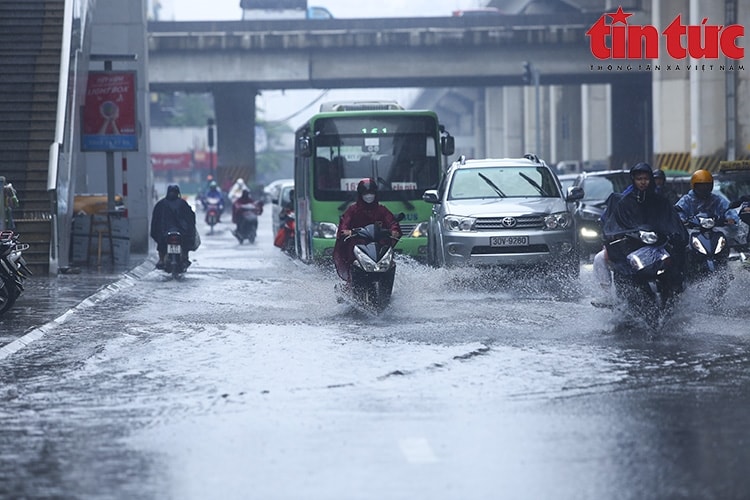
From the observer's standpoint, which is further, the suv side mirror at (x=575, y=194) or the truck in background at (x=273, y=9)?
the truck in background at (x=273, y=9)

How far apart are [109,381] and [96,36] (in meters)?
23.7

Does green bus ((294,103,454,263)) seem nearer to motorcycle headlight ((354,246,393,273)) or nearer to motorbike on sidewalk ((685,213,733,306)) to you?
motorcycle headlight ((354,246,393,273))

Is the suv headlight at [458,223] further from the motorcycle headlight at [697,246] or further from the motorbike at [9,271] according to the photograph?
the motorbike at [9,271]

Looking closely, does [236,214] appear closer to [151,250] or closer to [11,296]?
[151,250]

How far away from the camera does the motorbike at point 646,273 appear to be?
46.4ft

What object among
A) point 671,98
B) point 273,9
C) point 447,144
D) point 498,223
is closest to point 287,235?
point 447,144

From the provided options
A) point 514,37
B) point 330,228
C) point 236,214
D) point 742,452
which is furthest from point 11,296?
point 514,37

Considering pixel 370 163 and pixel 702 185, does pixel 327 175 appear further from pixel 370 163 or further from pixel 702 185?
pixel 702 185

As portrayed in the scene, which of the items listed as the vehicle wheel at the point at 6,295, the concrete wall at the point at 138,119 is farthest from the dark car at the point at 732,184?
the concrete wall at the point at 138,119

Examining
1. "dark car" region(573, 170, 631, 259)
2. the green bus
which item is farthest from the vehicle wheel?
"dark car" region(573, 170, 631, 259)

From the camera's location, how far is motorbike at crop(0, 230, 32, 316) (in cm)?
1658

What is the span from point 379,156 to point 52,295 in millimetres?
7039

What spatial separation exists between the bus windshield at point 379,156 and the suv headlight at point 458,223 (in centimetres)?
362

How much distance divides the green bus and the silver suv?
2.56 m
